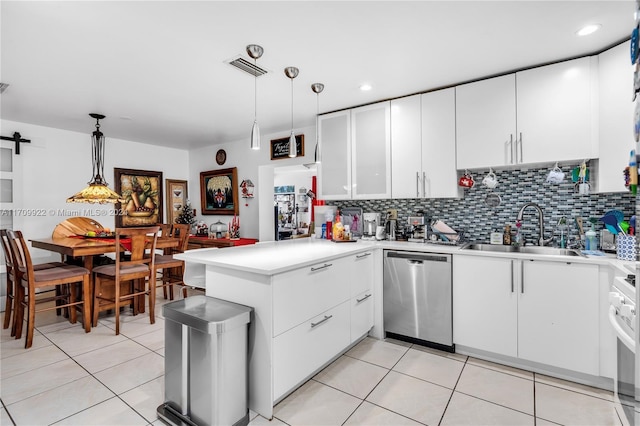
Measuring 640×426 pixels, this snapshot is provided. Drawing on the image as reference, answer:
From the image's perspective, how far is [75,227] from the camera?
4.39m

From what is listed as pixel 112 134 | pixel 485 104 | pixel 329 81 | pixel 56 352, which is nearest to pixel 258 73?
pixel 329 81

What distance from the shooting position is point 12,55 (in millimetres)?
2312

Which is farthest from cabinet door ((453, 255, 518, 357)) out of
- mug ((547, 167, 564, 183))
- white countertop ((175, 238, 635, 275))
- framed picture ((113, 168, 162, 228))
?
framed picture ((113, 168, 162, 228))

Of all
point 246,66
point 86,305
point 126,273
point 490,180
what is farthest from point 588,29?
point 86,305

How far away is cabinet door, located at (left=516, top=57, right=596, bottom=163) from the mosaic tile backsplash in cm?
33

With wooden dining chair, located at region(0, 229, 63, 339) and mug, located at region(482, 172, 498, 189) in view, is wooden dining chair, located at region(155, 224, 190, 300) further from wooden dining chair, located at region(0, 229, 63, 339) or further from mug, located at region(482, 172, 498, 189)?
mug, located at region(482, 172, 498, 189)

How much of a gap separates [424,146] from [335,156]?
101 centimetres

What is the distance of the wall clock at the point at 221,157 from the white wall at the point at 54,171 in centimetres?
141

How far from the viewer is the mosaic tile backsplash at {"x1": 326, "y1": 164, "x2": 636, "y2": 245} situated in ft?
8.39

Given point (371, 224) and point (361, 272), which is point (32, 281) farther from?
point (371, 224)

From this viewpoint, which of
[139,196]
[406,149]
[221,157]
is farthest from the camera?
[221,157]

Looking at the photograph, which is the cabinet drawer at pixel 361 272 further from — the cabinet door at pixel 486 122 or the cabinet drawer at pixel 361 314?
the cabinet door at pixel 486 122

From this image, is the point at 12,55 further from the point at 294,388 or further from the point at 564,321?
the point at 564,321

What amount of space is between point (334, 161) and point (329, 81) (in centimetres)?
100
